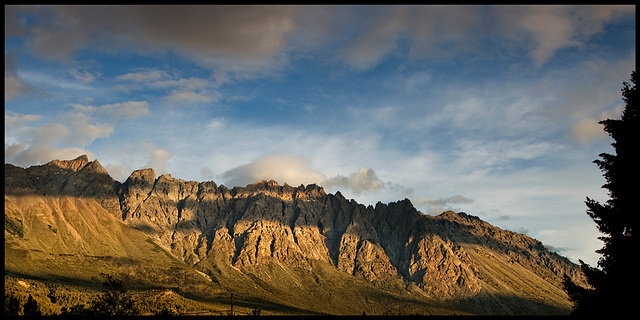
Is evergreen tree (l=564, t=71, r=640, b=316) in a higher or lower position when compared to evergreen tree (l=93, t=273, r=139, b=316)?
higher

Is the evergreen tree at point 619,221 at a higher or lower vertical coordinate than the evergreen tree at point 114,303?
higher

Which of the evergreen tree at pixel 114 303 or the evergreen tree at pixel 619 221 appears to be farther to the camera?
the evergreen tree at pixel 114 303

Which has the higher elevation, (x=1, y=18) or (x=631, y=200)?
(x=1, y=18)

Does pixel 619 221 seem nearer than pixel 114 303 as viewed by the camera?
Yes

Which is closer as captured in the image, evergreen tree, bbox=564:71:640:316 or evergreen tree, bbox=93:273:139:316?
evergreen tree, bbox=564:71:640:316

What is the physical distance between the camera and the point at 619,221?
67.5 feet

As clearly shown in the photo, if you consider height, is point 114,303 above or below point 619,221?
below

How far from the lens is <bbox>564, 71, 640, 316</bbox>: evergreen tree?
19.6 meters

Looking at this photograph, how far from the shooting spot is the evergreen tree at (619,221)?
64.3ft
